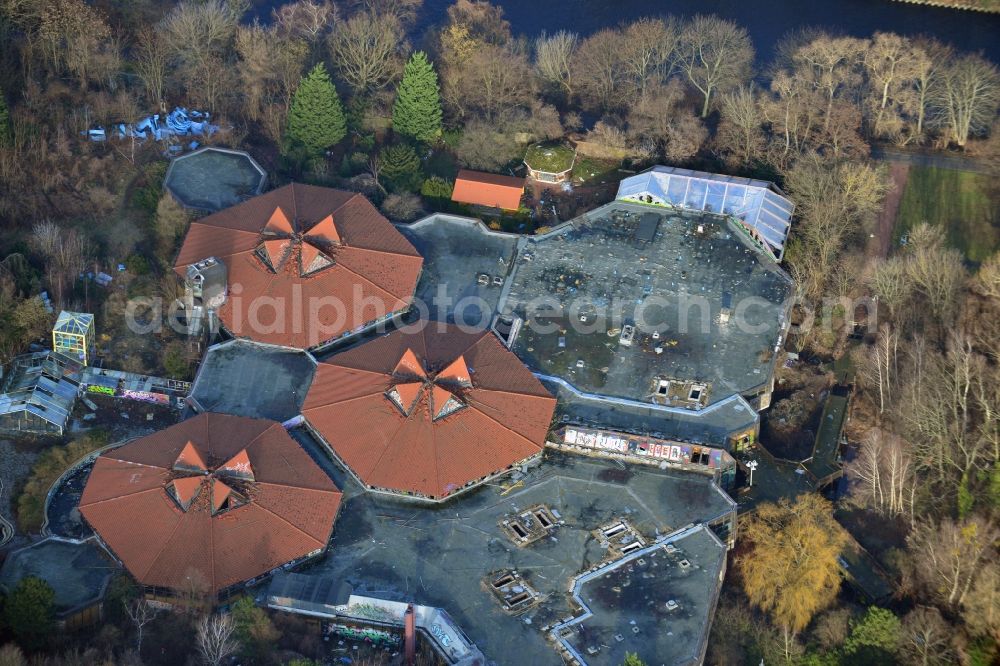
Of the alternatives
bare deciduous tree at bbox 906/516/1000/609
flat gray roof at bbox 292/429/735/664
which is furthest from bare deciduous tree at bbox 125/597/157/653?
bare deciduous tree at bbox 906/516/1000/609

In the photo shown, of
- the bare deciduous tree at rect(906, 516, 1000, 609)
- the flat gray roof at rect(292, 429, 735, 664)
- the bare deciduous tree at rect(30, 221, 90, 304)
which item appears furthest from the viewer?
the bare deciduous tree at rect(30, 221, 90, 304)

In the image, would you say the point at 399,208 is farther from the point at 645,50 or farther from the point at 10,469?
the point at 10,469

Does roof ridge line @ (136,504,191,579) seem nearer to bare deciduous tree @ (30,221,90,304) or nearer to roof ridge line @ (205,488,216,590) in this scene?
roof ridge line @ (205,488,216,590)

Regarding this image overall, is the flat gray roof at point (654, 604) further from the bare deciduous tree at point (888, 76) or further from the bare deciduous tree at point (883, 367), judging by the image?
the bare deciduous tree at point (888, 76)

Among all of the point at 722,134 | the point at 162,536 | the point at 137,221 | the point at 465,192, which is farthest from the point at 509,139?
the point at 162,536

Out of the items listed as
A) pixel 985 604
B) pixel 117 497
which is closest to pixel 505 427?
pixel 117 497
